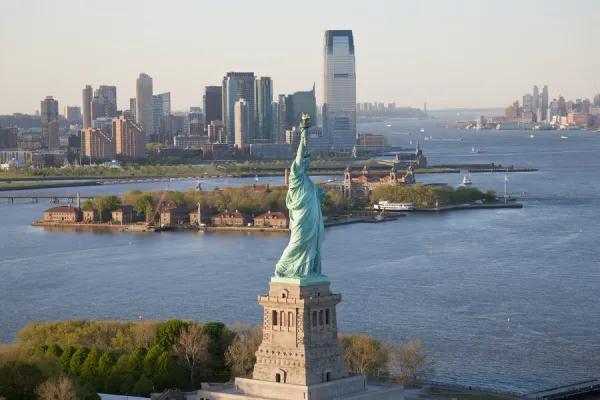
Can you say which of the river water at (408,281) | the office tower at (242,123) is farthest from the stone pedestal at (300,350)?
the office tower at (242,123)

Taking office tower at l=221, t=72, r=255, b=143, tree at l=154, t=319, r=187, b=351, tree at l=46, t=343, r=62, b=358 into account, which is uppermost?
office tower at l=221, t=72, r=255, b=143

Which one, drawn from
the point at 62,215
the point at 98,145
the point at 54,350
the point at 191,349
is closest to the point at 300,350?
the point at 191,349

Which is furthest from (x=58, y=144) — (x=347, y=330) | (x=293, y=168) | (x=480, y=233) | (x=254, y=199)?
(x=293, y=168)

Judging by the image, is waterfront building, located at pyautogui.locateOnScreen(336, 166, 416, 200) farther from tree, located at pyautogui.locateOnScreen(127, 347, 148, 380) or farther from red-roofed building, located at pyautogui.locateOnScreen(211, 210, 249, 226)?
tree, located at pyautogui.locateOnScreen(127, 347, 148, 380)

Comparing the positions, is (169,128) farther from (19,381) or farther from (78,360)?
(19,381)

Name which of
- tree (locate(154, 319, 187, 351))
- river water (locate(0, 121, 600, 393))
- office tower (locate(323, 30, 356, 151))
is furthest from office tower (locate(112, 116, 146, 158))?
tree (locate(154, 319, 187, 351))

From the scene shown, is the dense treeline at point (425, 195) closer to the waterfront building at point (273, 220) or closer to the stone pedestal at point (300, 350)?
the waterfront building at point (273, 220)
